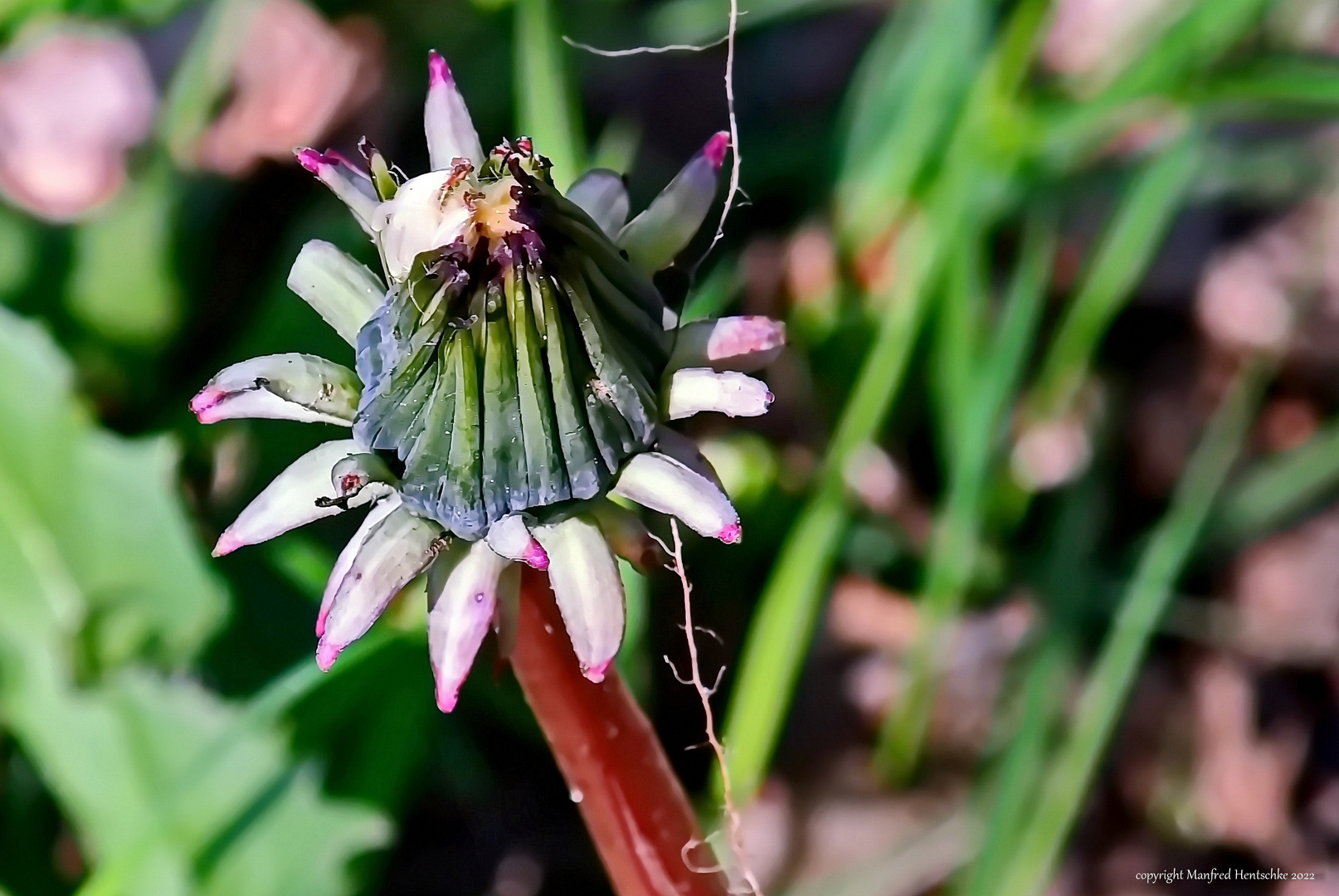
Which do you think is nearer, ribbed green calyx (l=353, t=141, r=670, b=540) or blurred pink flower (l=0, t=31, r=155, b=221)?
ribbed green calyx (l=353, t=141, r=670, b=540)

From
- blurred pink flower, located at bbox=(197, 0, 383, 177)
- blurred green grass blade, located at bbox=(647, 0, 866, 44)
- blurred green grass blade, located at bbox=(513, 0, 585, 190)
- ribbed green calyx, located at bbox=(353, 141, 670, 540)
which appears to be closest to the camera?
ribbed green calyx, located at bbox=(353, 141, 670, 540)

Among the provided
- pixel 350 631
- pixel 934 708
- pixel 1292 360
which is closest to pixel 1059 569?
pixel 934 708

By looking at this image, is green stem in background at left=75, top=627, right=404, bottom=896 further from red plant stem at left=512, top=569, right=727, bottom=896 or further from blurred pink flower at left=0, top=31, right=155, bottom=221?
blurred pink flower at left=0, top=31, right=155, bottom=221

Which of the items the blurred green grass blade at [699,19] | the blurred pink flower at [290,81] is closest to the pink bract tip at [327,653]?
the blurred green grass blade at [699,19]

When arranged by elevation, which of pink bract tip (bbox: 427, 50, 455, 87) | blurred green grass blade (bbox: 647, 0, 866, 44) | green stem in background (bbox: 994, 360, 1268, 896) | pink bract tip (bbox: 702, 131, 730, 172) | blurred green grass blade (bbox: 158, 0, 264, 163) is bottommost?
green stem in background (bbox: 994, 360, 1268, 896)

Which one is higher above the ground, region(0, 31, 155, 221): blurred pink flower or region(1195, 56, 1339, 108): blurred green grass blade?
region(0, 31, 155, 221): blurred pink flower

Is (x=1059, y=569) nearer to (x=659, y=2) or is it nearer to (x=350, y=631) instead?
(x=659, y=2)

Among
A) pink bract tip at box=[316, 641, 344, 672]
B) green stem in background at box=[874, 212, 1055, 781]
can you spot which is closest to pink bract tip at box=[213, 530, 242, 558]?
pink bract tip at box=[316, 641, 344, 672]

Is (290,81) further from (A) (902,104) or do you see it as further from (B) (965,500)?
(B) (965,500)
